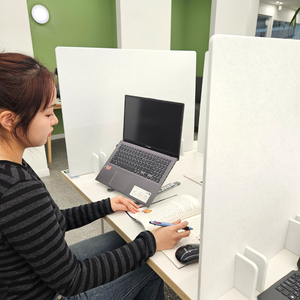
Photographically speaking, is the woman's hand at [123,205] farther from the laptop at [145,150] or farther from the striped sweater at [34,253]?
the striped sweater at [34,253]

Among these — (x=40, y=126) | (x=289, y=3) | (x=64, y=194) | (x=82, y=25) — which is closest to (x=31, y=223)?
(x=40, y=126)

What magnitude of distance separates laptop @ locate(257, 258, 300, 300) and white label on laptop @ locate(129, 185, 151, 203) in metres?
0.48

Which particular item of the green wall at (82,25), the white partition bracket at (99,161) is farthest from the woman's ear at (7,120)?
the green wall at (82,25)

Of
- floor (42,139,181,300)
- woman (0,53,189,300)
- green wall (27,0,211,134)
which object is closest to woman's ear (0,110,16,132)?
woman (0,53,189,300)

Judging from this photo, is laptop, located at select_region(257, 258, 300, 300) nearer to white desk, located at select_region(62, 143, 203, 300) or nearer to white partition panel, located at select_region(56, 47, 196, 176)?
white desk, located at select_region(62, 143, 203, 300)

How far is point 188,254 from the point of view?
675 millimetres

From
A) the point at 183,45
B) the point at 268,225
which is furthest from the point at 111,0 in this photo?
the point at 268,225

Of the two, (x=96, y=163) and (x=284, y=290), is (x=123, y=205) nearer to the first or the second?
(x=96, y=163)

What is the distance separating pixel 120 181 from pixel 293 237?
0.64m

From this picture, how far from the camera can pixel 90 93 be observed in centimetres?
116

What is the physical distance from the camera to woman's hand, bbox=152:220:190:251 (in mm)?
723

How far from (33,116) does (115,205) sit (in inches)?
17.4

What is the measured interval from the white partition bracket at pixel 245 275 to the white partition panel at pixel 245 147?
0.04ft

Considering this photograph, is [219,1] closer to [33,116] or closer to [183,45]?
[183,45]
